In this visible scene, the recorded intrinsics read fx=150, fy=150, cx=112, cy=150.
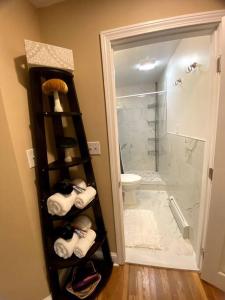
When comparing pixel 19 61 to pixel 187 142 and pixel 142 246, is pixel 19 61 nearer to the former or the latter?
pixel 187 142

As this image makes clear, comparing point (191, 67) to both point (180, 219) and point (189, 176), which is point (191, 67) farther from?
point (180, 219)

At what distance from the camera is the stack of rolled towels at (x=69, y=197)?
1.01 meters

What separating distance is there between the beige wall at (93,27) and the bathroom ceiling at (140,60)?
2.93ft

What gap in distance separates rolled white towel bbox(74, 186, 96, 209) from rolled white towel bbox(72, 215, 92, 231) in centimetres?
25

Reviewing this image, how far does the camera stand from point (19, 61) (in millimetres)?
1000

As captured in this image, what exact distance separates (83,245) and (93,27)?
5.48 feet

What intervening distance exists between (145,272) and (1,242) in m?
1.26

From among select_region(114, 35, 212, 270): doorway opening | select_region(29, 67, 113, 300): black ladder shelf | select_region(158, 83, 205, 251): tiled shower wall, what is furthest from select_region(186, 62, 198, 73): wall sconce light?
select_region(29, 67, 113, 300): black ladder shelf

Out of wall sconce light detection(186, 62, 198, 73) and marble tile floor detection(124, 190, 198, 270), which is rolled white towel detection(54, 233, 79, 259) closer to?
marble tile floor detection(124, 190, 198, 270)

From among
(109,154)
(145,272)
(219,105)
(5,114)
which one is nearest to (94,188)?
(109,154)

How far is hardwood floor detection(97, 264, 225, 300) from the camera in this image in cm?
121

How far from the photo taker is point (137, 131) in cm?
361

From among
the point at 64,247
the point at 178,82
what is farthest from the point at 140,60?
the point at 64,247

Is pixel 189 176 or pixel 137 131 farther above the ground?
pixel 137 131
